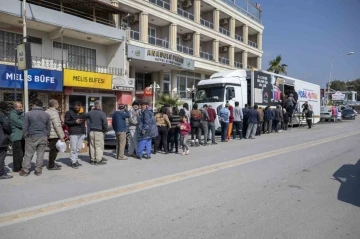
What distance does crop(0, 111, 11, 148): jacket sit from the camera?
274 inches

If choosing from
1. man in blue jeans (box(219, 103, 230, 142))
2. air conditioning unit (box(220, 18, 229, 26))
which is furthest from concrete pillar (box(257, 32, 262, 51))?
man in blue jeans (box(219, 103, 230, 142))

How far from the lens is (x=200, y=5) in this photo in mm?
31984

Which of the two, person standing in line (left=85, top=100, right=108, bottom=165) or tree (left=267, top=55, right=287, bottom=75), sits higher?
tree (left=267, top=55, right=287, bottom=75)

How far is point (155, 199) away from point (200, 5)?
30037mm

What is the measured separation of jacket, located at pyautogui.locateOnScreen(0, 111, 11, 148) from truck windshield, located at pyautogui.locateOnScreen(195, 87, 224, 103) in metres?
11.4

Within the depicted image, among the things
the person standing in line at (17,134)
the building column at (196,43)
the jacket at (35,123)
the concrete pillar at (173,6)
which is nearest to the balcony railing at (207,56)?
the building column at (196,43)

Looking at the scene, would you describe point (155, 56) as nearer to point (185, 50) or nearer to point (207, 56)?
point (185, 50)

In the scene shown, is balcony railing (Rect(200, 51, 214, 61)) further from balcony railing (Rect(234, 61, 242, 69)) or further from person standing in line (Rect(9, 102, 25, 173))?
person standing in line (Rect(9, 102, 25, 173))

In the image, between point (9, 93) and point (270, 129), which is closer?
point (9, 93)

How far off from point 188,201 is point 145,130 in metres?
4.63

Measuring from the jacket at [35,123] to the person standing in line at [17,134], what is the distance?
52cm

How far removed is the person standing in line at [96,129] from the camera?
8.50m

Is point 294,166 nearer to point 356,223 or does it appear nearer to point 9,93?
point 356,223

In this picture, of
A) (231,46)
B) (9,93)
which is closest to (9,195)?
(9,93)
